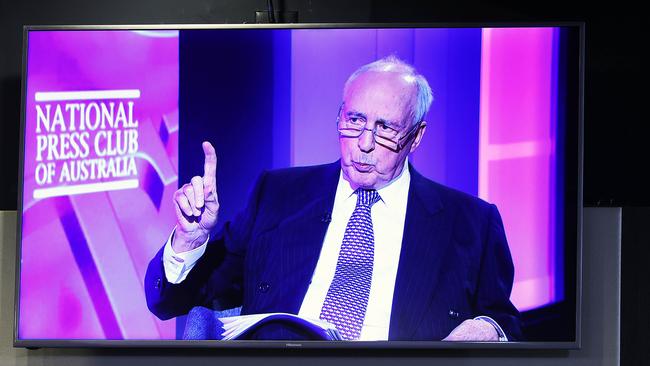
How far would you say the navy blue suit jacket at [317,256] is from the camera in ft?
10.2

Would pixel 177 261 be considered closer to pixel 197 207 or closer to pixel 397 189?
pixel 197 207

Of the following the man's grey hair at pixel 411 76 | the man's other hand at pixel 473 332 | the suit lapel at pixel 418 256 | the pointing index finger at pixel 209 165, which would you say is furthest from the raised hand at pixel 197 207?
the man's other hand at pixel 473 332

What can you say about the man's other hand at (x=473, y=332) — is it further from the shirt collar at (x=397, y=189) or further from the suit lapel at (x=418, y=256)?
the shirt collar at (x=397, y=189)

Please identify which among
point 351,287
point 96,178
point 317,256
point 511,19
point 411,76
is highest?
point 511,19

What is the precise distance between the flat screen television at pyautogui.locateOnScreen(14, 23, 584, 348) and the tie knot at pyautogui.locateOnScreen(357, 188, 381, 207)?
11 millimetres

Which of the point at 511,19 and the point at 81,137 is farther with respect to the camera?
the point at 511,19

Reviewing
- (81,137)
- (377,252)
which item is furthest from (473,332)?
(81,137)

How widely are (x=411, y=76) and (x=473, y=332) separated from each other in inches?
38.4

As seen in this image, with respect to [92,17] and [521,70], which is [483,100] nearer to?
[521,70]

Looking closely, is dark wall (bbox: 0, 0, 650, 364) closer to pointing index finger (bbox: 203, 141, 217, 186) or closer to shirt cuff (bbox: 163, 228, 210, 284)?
pointing index finger (bbox: 203, 141, 217, 186)

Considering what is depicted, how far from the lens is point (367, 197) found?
3141 millimetres

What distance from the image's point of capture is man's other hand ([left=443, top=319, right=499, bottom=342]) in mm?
3100

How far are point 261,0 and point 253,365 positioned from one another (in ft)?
4.76

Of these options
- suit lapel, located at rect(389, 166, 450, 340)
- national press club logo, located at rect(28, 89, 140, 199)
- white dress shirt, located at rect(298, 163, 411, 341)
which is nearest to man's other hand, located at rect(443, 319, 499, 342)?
suit lapel, located at rect(389, 166, 450, 340)
